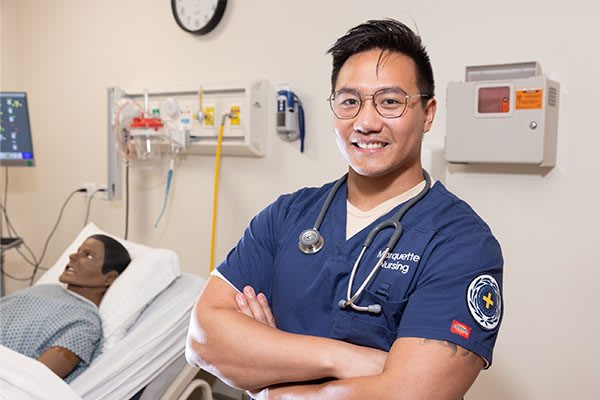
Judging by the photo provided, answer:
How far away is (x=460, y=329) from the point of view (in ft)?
3.36

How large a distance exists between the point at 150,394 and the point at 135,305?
1.10 feet

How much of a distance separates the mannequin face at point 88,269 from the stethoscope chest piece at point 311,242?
1290 millimetres

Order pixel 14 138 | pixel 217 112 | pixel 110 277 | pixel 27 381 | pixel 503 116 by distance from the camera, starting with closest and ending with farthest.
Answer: pixel 27 381
pixel 503 116
pixel 110 277
pixel 217 112
pixel 14 138

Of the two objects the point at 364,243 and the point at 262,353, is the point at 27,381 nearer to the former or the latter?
the point at 262,353

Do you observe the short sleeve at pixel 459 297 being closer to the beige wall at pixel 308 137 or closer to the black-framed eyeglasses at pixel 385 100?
the black-framed eyeglasses at pixel 385 100

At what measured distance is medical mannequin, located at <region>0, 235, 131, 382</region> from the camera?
195cm

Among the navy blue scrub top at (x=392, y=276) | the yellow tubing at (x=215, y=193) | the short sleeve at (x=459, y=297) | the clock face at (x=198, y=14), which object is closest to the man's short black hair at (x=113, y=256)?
the yellow tubing at (x=215, y=193)

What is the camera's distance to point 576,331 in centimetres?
179

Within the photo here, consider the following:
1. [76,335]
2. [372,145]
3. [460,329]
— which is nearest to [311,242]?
[372,145]

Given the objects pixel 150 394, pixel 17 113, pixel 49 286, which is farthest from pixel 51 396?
pixel 17 113

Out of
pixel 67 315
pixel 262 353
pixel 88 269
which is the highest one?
pixel 262 353

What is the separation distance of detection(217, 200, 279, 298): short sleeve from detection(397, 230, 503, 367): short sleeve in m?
0.37

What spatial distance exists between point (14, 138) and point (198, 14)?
Answer: 110 centimetres

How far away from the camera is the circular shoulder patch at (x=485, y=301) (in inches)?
41.1
